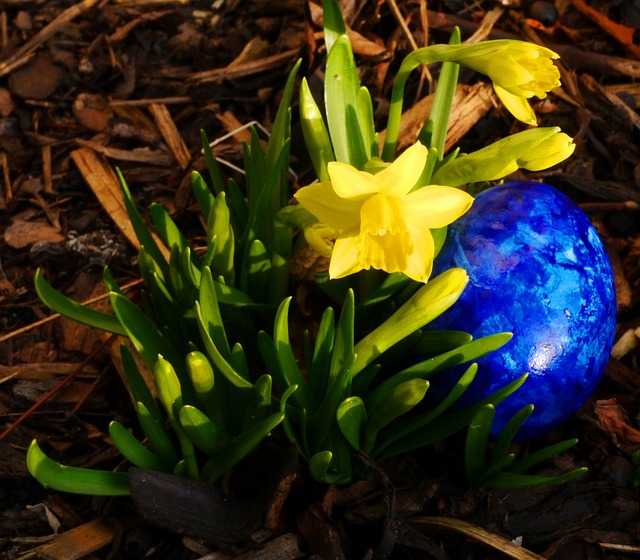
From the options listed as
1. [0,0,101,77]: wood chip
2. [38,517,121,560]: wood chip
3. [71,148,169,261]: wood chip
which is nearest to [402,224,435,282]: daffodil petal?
[38,517,121,560]: wood chip

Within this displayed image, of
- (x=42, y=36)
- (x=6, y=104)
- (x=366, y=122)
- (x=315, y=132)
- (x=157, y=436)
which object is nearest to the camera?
(x=157, y=436)

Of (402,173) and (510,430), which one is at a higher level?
(402,173)

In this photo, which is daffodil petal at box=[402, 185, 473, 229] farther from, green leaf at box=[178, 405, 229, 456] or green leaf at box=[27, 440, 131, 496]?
green leaf at box=[27, 440, 131, 496]

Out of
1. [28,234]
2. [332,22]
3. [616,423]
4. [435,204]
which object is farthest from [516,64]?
[28,234]

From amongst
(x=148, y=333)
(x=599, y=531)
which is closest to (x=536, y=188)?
(x=599, y=531)

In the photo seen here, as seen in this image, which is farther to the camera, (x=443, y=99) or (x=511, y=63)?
(x=443, y=99)

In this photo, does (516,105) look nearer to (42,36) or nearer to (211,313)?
(211,313)
